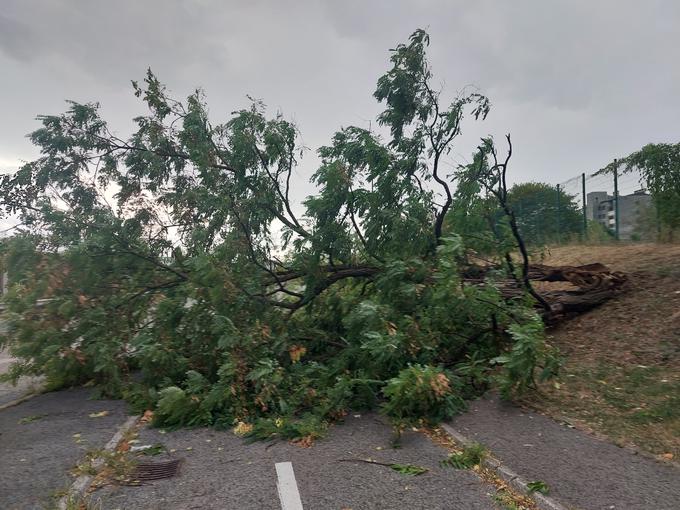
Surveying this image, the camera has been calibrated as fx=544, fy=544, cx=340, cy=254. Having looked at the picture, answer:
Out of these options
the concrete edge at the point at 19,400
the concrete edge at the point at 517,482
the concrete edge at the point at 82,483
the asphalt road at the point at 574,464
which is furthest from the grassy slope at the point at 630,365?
the concrete edge at the point at 19,400

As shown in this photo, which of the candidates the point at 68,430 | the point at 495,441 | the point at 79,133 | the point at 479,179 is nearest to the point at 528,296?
the point at 479,179

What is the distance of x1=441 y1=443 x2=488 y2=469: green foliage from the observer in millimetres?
5012

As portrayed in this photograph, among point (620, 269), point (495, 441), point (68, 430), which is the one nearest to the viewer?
point (495, 441)

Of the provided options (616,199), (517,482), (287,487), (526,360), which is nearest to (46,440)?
(287,487)

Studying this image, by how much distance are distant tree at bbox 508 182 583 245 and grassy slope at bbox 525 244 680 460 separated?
5.34 metres

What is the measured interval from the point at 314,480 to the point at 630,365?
15.5ft

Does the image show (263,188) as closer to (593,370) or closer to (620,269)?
(593,370)

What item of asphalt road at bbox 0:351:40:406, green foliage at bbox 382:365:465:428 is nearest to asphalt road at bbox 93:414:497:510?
green foliage at bbox 382:365:465:428

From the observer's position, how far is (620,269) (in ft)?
34.8

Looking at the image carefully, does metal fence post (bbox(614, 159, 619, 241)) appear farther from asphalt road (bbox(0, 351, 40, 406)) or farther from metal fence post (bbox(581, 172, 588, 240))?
asphalt road (bbox(0, 351, 40, 406))

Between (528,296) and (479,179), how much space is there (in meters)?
2.05

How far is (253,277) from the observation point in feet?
27.3

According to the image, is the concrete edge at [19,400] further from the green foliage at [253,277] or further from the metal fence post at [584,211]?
the metal fence post at [584,211]

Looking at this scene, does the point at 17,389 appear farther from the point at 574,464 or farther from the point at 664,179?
the point at 664,179
